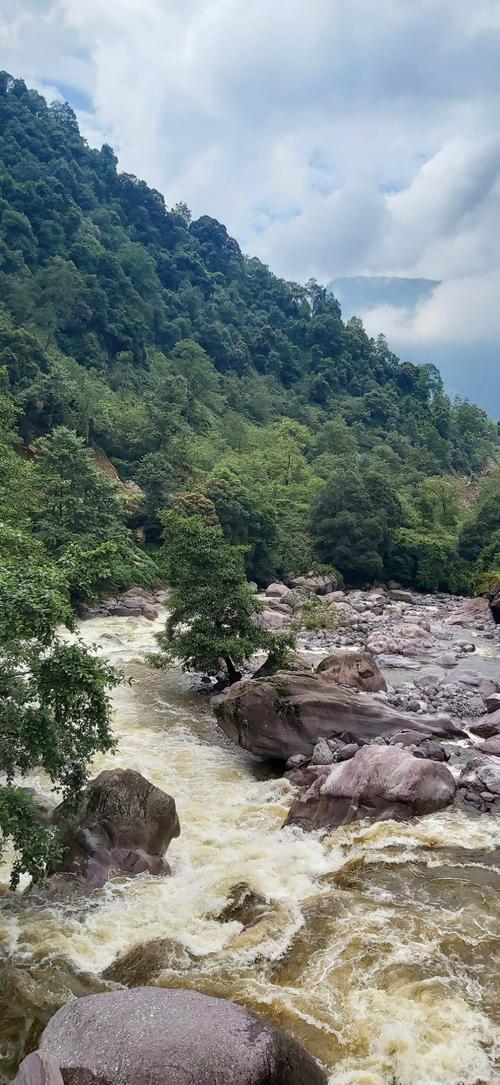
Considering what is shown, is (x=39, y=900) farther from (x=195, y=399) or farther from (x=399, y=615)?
(x=195, y=399)

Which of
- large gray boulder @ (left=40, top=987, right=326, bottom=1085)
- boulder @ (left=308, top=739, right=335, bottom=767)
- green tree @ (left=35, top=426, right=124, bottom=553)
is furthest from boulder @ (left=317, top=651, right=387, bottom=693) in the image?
green tree @ (left=35, top=426, right=124, bottom=553)

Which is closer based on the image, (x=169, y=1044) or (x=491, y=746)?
(x=169, y=1044)

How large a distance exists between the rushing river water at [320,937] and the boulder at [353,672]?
6685mm

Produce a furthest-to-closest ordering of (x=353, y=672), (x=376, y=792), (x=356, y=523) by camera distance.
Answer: (x=356, y=523), (x=353, y=672), (x=376, y=792)

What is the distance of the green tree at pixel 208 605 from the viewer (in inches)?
728

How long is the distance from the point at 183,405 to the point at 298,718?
2226 inches

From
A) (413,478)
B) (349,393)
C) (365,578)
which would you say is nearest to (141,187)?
(349,393)

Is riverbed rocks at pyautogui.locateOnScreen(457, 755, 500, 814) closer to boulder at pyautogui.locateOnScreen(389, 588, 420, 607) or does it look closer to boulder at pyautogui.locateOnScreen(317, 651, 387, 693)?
boulder at pyautogui.locateOnScreen(317, 651, 387, 693)

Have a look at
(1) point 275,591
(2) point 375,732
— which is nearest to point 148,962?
(2) point 375,732

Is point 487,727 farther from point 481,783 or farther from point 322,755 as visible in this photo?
point 322,755

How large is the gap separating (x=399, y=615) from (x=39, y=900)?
3055 cm

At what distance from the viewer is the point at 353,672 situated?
19.3 metres

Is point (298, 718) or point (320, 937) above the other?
point (298, 718)

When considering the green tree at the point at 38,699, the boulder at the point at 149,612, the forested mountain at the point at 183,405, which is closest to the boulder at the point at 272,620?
the boulder at the point at 149,612
